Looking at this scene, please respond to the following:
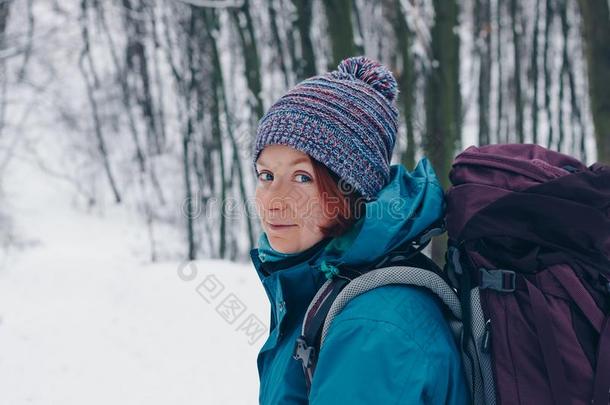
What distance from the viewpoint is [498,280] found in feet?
4.30

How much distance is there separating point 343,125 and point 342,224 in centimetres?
28

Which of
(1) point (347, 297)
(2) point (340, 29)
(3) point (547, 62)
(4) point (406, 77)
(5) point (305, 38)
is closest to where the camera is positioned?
(1) point (347, 297)

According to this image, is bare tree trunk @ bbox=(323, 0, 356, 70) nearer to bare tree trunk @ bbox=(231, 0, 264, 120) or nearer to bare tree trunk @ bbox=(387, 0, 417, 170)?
bare tree trunk @ bbox=(387, 0, 417, 170)

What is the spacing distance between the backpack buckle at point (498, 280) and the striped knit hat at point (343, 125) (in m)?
0.43

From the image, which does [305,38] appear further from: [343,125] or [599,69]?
[343,125]

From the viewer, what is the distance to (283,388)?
147 centimetres

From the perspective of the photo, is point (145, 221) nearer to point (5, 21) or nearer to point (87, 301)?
point (5, 21)

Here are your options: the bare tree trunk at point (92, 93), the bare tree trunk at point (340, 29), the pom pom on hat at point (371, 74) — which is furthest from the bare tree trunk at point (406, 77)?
the bare tree trunk at point (92, 93)

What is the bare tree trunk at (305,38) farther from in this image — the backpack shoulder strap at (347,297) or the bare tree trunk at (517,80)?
the bare tree trunk at (517,80)

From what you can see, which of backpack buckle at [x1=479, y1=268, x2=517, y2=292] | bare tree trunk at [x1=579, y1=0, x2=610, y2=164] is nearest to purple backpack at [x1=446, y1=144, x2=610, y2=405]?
backpack buckle at [x1=479, y1=268, x2=517, y2=292]

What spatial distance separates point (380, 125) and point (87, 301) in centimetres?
837

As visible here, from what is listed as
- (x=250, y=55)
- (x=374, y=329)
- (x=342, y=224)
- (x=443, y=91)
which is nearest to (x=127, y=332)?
(x=443, y=91)

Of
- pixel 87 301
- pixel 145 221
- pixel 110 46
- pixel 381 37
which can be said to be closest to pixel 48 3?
pixel 110 46

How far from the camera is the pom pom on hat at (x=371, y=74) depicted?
173 centimetres
